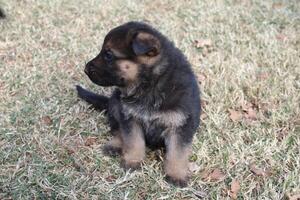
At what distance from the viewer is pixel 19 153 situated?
15.1ft

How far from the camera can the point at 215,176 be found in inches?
175

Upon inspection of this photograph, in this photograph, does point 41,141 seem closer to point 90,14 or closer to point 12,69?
point 12,69

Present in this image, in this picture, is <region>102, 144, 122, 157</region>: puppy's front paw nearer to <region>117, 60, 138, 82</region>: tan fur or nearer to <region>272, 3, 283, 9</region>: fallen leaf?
<region>117, 60, 138, 82</region>: tan fur

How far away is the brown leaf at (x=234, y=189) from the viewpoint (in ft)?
13.8

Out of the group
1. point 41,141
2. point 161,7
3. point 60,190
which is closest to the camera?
point 60,190

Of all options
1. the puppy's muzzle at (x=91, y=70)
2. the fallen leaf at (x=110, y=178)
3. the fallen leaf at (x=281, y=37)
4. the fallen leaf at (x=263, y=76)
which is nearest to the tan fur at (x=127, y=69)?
the puppy's muzzle at (x=91, y=70)

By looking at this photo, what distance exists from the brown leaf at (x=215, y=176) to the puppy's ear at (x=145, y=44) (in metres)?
1.30

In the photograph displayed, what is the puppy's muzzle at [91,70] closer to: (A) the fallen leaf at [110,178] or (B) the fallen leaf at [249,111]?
(A) the fallen leaf at [110,178]

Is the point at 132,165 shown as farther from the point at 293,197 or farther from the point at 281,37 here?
the point at 281,37

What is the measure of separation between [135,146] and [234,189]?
0.99 m

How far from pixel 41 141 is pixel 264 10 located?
17.9 ft

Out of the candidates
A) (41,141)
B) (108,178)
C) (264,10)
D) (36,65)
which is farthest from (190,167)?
(264,10)

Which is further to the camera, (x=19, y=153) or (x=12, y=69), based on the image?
(x=12, y=69)

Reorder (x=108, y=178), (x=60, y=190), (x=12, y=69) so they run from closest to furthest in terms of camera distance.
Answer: (x=60, y=190), (x=108, y=178), (x=12, y=69)
